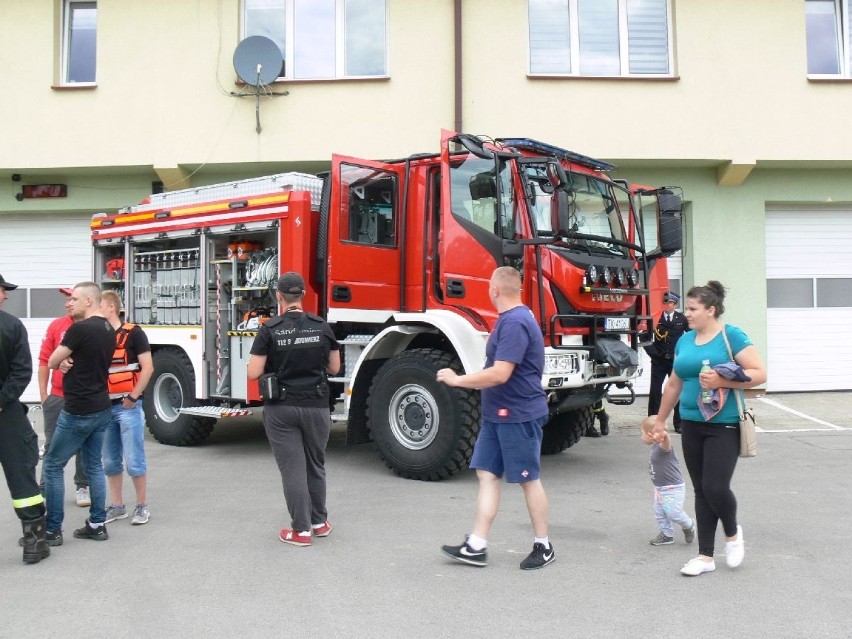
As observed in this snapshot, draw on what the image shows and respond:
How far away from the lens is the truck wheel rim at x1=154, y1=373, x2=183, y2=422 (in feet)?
32.7

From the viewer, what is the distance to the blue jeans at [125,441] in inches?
247

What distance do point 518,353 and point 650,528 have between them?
2008mm

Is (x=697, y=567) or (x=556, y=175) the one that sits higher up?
(x=556, y=175)

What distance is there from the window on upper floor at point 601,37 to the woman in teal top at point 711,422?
9.01 metres

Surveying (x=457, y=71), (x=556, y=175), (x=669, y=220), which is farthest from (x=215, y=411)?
(x=457, y=71)

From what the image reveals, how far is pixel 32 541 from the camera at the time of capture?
5359 millimetres

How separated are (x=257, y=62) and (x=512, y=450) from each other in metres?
9.38

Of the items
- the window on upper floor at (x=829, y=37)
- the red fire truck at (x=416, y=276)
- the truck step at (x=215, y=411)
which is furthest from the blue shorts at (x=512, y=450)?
the window on upper floor at (x=829, y=37)

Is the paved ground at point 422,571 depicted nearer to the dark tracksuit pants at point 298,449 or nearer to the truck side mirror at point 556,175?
the dark tracksuit pants at point 298,449

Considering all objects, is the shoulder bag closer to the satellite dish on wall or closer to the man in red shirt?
the man in red shirt

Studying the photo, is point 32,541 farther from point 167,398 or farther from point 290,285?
point 167,398

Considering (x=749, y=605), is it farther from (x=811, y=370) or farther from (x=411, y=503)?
Result: (x=811, y=370)

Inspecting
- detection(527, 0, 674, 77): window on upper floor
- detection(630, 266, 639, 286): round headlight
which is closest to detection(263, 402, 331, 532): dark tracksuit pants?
detection(630, 266, 639, 286): round headlight

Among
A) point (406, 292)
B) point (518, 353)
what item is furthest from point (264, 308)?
point (518, 353)
